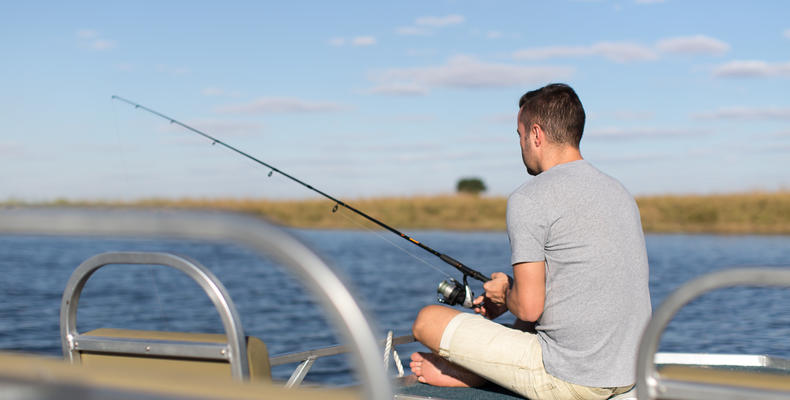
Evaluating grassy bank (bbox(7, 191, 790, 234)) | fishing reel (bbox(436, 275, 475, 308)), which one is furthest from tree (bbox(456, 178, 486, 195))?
fishing reel (bbox(436, 275, 475, 308))

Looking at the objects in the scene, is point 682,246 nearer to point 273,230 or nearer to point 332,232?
point 332,232

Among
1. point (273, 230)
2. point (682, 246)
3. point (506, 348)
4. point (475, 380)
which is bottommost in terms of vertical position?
point (682, 246)

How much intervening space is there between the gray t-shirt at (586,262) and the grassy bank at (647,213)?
2492 cm

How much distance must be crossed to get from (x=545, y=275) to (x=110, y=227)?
1.83 meters

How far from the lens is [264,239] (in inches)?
45.3

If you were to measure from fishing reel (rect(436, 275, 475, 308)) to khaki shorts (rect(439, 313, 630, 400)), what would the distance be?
30cm

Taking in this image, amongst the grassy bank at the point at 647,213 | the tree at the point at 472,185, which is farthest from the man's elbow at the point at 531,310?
the tree at the point at 472,185

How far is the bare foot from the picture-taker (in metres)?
3.32

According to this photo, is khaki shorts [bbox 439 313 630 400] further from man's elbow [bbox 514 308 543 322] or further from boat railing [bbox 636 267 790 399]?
boat railing [bbox 636 267 790 399]

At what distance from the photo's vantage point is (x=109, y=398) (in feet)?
4.03

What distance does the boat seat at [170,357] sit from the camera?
68.6 inches

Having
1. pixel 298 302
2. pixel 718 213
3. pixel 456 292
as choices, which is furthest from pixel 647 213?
pixel 456 292

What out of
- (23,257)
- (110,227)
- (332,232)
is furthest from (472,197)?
(110,227)

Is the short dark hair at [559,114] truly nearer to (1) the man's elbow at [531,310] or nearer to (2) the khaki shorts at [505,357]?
(1) the man's elbow at [531,310]
